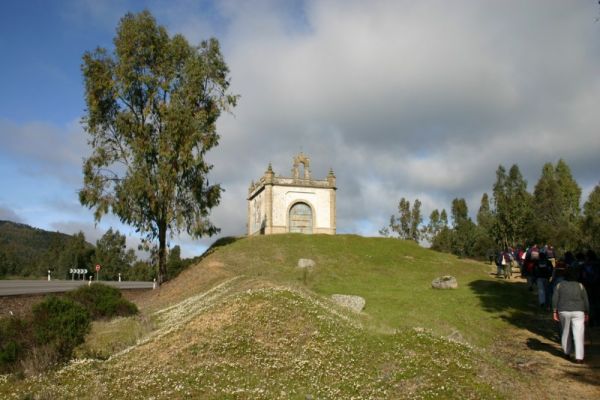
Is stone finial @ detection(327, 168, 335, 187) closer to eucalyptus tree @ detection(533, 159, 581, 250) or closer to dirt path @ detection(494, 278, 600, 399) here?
eucalyptus tree @ detection(533, 159, 581, 250)

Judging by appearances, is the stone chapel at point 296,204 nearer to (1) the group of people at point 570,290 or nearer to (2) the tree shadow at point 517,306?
(2) the tree shadow at point 517,306

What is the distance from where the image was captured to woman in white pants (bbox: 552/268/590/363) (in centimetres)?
1250

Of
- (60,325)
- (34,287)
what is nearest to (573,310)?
(60,325)

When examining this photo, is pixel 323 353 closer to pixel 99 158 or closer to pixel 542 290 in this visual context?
pixel 542 290

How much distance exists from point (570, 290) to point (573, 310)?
0.50m

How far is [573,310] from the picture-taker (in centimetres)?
1257

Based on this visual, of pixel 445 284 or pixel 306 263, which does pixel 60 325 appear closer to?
pixel 445 284

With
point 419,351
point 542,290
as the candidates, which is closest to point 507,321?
point 542,290

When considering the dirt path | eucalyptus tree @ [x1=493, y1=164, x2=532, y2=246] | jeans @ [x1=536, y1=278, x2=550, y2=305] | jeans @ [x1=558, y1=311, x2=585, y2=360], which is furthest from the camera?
eucalyptus tree @ [x1=493, y1=164, x2=532, y2=246]

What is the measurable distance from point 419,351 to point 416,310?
8.04 meters

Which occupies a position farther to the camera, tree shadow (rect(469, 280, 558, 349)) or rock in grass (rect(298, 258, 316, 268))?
rock in grass (rect(298, 258, 316, 268))

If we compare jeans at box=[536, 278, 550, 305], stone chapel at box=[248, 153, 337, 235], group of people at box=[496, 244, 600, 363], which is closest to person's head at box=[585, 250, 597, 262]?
group of people at box=[496, 244, 600, 363]

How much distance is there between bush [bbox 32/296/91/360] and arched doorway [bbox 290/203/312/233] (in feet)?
125

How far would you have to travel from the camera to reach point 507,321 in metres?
18.4
